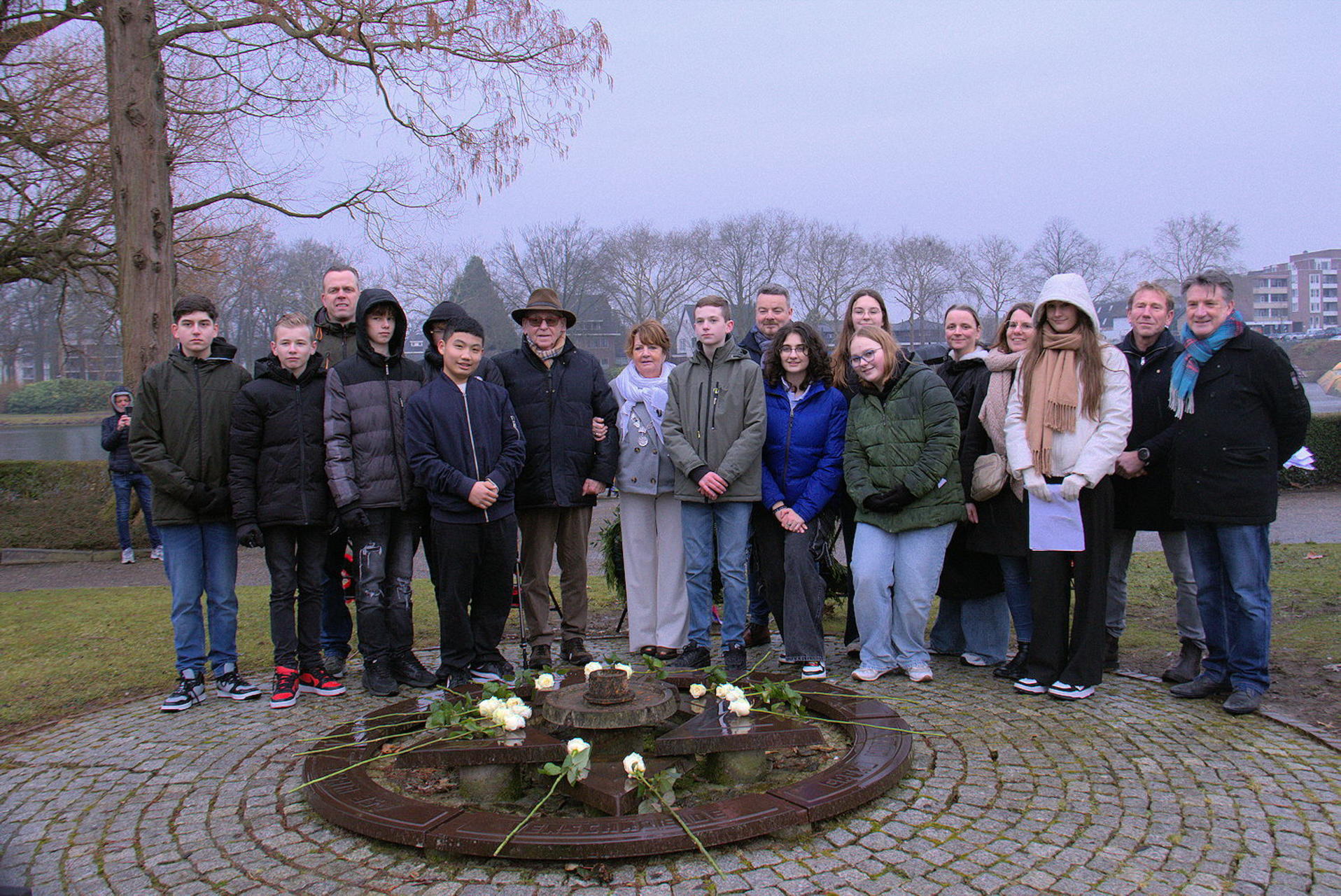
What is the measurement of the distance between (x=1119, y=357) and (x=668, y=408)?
106 inches

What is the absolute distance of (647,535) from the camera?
643 cm

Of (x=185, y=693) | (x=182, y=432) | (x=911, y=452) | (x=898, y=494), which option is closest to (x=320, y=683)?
(x=185, y=693)

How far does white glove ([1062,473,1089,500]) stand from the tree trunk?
11.0 metres

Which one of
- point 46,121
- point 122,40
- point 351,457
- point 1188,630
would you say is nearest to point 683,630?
point 351,457

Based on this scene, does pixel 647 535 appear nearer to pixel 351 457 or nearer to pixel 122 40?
pixel 351 457

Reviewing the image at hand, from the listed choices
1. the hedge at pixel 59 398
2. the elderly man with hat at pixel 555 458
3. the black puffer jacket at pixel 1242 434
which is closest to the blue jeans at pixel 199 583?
the elderly man with hat at pixel 555 458

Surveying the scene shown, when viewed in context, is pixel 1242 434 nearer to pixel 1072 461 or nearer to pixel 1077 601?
pixel 1072 461

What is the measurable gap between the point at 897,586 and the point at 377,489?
317cm

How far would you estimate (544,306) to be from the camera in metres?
6.18

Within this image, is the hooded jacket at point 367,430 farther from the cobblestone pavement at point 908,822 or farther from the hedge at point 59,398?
the hedge at point 59,398

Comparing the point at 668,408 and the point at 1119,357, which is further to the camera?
the point at 668,408

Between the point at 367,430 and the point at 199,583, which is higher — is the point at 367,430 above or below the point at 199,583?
above

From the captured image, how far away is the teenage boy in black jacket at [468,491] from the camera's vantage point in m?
5.53

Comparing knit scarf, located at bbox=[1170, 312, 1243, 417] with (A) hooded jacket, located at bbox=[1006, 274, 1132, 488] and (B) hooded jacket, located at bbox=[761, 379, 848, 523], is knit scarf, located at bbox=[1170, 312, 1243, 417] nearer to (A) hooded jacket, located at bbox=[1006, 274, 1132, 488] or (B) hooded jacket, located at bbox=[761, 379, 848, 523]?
(A) hooded jacket, located at bbox=[1006, 274, 1132, 488]
